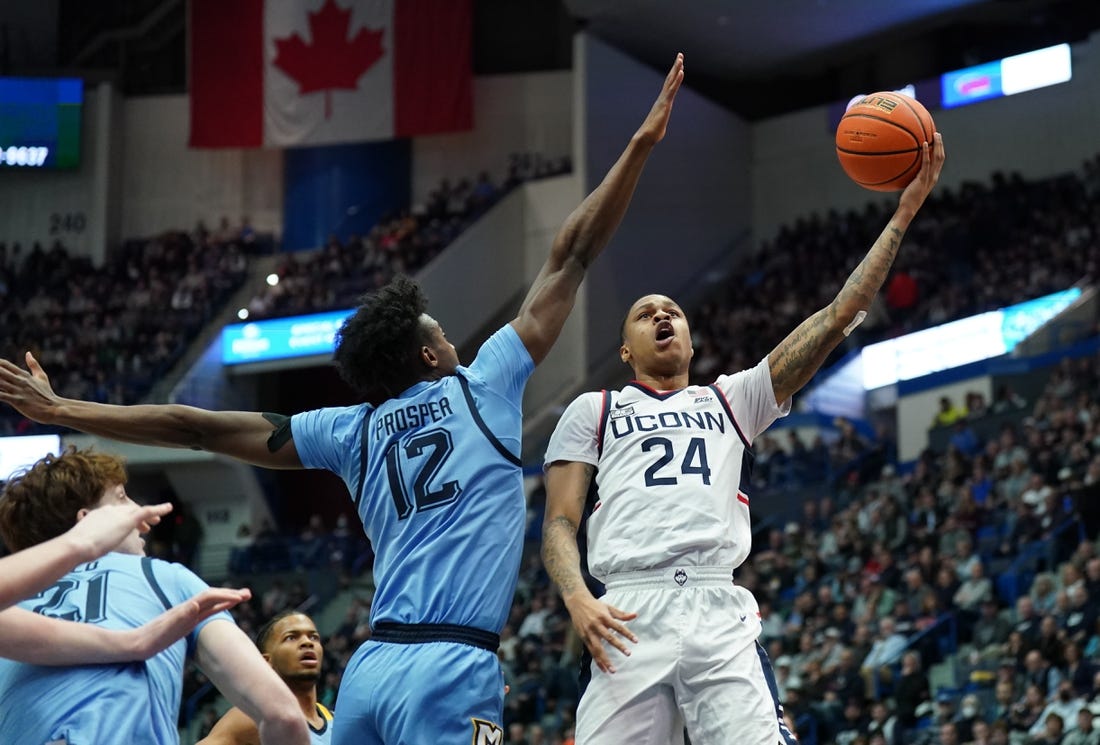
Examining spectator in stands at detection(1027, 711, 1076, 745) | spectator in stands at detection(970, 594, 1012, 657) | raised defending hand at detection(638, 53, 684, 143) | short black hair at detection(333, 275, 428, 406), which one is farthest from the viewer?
spectator in stands at detection(970, 594, 1012, 657)

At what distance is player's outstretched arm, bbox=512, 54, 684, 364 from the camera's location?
4973mm

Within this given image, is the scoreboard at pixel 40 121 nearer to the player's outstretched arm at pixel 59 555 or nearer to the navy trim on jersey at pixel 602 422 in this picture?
the navy trim on jersey at pixel 602 422

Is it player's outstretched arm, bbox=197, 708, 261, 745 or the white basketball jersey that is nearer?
the white basketball jersey

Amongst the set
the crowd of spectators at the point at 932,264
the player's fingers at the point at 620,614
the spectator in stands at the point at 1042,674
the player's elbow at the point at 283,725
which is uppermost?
the crowd of spectators at the point at 932,264

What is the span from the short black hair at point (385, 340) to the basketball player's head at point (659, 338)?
1092 mm

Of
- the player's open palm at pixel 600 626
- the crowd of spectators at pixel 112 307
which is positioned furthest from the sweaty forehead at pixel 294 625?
the crowd of spectators at pixel 112 307

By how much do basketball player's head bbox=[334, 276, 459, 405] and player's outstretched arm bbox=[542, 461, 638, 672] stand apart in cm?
80

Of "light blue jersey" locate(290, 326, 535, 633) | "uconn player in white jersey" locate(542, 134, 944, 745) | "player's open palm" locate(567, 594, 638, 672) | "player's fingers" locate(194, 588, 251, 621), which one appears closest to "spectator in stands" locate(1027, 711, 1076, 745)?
"uconn player in white jersey" locate(542, 134, 944, 745)

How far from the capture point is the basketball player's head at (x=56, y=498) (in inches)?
160

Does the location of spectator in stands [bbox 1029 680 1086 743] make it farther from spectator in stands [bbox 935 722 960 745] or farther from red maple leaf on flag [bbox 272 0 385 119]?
red maple leaf on flag [bbox 272 0 385 119]

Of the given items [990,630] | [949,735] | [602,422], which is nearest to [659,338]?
[602,422]

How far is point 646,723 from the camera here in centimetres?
510

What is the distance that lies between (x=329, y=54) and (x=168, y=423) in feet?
91.4

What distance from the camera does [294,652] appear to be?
6.41 meters
